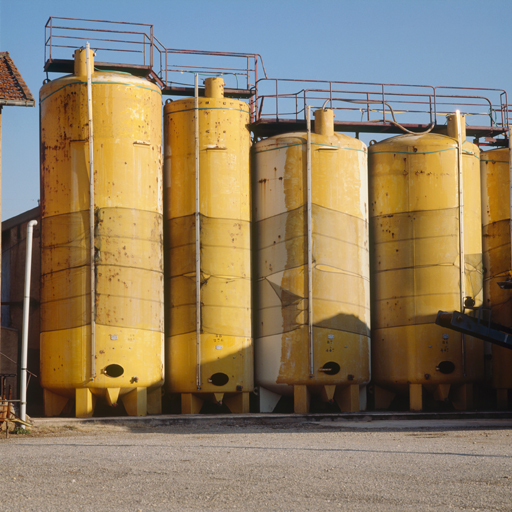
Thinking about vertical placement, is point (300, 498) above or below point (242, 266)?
below

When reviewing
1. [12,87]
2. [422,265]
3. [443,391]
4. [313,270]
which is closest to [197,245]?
[313,270]

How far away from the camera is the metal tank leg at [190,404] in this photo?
21.8 meters

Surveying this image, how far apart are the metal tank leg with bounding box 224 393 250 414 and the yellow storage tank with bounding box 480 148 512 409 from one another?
315 inches

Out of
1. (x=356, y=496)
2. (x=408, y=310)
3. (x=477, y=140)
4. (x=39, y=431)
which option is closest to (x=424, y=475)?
(x=356, y=496)

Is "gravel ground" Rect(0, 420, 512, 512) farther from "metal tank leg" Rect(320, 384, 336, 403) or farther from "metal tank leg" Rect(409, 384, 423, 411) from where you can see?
"metal tank leg" Rect(409, 384, 423, 411)

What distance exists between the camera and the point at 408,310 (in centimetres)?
2306

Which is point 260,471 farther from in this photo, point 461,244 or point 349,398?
point 461,244

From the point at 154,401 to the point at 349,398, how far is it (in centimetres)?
566

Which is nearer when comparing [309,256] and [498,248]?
[309,256]

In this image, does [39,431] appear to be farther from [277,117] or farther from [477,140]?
[477,140]

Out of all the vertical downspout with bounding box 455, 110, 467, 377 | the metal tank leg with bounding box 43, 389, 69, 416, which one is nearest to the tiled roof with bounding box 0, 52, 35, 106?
the metal tank leg with bounding box 43, 389, 69, 416

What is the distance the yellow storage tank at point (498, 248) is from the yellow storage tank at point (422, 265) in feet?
2.60

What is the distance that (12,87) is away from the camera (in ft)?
57.1

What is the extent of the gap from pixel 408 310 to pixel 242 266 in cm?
520
